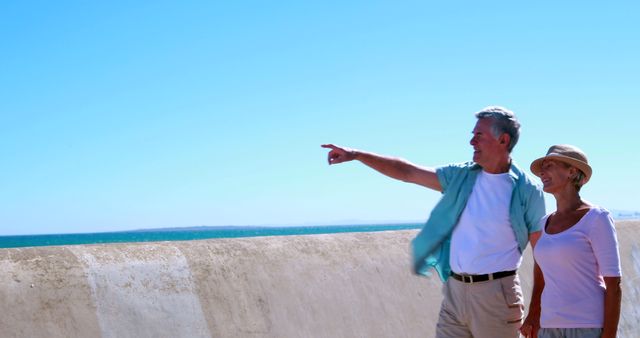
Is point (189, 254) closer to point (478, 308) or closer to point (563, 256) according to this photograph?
point (478, 308)

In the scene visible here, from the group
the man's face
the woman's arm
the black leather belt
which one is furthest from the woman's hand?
the man's face

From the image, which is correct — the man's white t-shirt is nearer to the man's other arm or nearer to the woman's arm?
the man's other arm

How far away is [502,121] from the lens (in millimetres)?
3529

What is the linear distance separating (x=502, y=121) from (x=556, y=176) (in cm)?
45

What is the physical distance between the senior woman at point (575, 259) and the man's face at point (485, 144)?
1.16 feet

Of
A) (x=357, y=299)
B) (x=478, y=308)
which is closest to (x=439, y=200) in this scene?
(x=478, y=308)

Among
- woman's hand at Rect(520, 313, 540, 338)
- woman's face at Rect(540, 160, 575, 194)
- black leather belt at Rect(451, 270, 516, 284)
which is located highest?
woman's face at Rect(540, 160, 575, 194)

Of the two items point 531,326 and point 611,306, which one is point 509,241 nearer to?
point 531,326

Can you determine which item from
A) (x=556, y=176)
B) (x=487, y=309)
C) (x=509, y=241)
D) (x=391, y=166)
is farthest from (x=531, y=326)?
(x=391, y=166)

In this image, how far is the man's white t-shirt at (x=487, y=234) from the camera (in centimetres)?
347

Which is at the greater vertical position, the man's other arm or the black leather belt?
the man's other arm

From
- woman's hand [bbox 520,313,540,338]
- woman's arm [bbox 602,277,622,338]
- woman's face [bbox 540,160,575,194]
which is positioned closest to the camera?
woman's arm [bbox 602,277,622,338]

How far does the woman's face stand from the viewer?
3170mm

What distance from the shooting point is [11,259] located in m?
3.64
